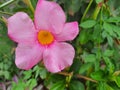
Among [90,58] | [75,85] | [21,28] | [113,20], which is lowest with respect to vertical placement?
[75,85]

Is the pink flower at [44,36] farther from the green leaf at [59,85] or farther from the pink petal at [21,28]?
the green leaf at [59,85]

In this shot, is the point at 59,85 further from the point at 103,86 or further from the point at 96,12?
the point at 96,12

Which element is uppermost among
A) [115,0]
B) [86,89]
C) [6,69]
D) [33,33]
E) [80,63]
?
[33,33]

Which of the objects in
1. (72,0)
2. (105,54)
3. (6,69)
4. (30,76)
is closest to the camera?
(105,54)

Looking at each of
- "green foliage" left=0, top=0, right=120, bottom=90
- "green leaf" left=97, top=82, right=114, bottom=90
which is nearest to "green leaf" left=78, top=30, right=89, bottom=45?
"green foliage" left=0, top=0, right=120, bottom=90

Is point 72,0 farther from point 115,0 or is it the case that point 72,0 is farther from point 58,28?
point 58,28

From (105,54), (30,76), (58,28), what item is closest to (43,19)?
(58,28)

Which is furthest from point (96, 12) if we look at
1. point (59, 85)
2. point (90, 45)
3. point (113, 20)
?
point (59, 85)
